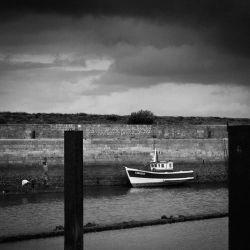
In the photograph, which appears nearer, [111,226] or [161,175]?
[111,226]

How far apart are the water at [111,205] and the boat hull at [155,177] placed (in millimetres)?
753

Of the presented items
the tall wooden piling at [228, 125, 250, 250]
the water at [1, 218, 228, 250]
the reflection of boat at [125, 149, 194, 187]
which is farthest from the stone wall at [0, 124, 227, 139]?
the tall wooden piling at [228, 125, 250, 250]

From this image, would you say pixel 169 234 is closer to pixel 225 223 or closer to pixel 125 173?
pixel 225 223

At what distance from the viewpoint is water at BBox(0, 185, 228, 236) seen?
1637cm

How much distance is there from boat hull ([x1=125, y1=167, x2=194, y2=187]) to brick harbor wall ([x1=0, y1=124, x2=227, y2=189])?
0.70 meters

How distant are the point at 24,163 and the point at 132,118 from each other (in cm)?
1443

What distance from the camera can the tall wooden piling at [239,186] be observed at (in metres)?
4.15

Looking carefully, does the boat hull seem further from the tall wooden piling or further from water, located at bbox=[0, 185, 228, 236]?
the tall wooden piling

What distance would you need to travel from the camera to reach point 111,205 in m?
21.2

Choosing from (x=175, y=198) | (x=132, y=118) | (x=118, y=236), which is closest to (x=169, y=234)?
(x=118, y=236)

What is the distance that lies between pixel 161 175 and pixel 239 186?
26751mm

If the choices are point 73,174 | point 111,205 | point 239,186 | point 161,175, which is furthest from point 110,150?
point 239,186

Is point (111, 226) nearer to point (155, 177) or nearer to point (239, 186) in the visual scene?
point (239, 186)

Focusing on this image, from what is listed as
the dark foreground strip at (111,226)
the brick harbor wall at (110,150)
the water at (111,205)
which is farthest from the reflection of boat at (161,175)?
the dark foreground strip at (111,226)
